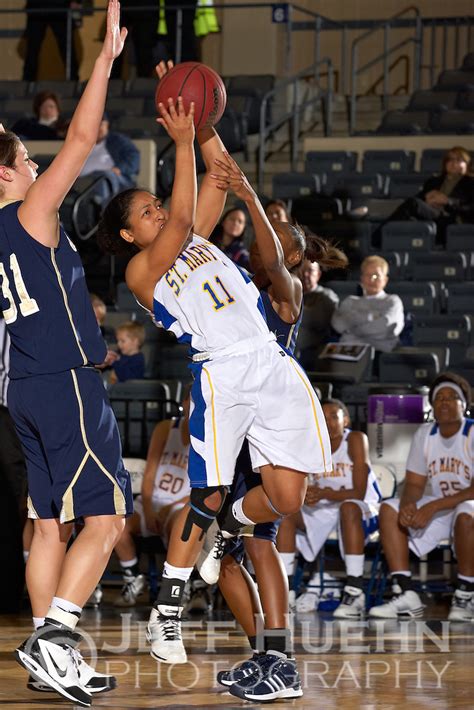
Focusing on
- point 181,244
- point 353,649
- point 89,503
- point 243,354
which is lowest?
point 353,649

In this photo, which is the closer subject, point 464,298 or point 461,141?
point 464,298

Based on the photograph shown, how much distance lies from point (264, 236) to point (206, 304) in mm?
328

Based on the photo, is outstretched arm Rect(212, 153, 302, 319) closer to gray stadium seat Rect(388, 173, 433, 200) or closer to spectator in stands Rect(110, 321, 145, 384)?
spectator in stands Rect(110, 321, 145, 384)

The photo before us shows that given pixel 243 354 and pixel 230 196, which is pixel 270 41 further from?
pixel 243 354

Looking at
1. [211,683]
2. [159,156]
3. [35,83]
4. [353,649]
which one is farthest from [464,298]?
[35,83]

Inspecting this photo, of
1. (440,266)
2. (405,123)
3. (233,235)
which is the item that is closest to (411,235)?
(440,266)

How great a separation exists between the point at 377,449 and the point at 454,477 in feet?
2.63

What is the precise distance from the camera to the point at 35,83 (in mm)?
14789

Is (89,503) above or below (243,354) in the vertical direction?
below

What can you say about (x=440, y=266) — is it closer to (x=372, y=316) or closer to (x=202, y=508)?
(x=372, y=316)

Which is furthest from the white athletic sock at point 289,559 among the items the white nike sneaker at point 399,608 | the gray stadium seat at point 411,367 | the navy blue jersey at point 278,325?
the navy blue jersey at point 278,325

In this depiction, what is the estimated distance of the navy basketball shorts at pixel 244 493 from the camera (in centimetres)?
459

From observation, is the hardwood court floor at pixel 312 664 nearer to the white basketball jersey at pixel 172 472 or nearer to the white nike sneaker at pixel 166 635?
the white nike sneaker at pixel 166 635

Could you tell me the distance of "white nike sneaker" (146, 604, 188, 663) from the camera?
14.3 feet
